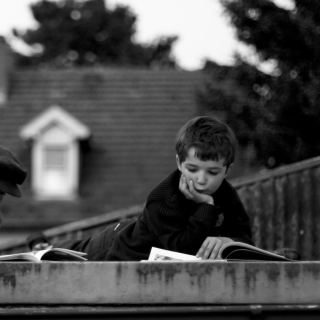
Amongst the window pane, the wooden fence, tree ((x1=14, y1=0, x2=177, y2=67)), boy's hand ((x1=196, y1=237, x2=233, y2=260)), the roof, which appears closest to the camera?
boy's hand ((x1=196, y1=237, x2=233, y2=260))

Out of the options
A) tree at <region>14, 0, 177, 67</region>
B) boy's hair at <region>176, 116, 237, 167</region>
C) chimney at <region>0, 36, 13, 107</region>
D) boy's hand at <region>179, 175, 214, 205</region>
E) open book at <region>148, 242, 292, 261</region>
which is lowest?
open book at <region>148, 242, 292, 261</region>

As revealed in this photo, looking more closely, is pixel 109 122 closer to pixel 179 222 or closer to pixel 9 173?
pixel 179 222

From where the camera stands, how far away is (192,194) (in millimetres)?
3479

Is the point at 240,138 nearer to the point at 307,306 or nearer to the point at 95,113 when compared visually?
the point at 307,306

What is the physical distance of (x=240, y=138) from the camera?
884 cm

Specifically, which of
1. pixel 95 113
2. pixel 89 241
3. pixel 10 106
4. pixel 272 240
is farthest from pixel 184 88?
pixel 89 241

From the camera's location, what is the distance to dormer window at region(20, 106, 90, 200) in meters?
18.3

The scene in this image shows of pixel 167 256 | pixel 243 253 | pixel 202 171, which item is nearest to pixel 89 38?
pixel 202 171

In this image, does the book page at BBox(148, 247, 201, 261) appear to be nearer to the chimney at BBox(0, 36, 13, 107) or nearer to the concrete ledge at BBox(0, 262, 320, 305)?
the concrete ledge at BBox(0, 262, 320, 305)

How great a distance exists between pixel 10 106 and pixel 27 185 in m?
2.21

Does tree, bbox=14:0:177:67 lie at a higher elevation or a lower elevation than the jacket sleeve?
higher

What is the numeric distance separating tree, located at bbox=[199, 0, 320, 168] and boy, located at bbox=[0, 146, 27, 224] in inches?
197

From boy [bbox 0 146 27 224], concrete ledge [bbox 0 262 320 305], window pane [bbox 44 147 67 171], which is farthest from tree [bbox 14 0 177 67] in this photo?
concrete ledge [bbox 0 262 320 305]

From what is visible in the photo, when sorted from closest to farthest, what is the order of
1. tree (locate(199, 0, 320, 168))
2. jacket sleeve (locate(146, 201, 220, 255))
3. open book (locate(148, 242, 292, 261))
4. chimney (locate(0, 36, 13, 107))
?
open book (locate(148, 242, 292, 261)), jacket sleeve (locate(146, 201, 220, 255)), tree (locate(199, 0, 320, 168)), chimney (locate(0, 36, 13, 107))
